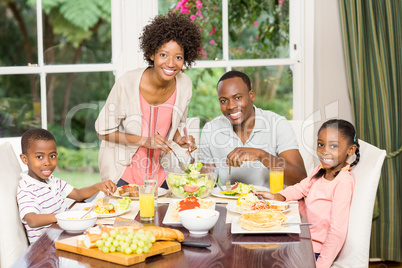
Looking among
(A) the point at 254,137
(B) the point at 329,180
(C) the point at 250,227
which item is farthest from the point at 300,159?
(C) the point at 250,227

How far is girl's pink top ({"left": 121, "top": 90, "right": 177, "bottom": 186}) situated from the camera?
2756mm

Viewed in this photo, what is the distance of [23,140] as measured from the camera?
2.22 metres

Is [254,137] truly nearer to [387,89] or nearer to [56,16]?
[387,89]

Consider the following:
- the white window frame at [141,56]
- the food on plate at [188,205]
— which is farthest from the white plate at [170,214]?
the white window frame at [141,56]

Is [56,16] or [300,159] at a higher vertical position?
[56,16]

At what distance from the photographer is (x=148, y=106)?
275cm

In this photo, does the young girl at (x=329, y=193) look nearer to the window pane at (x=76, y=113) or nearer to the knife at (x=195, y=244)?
the knife at (x=195, y=244)

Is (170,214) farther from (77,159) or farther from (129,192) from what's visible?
(77,159)

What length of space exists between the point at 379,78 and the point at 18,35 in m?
2.20

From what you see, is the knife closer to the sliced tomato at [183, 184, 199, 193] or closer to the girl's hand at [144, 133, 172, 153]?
the sliced tomato at [183, 184, 199, 193]

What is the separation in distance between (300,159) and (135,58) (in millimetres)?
1293

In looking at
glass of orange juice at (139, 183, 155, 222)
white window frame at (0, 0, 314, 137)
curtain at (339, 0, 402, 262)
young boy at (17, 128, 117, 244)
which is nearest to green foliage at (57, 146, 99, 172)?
white window frame at (0, 0, 314, 137)

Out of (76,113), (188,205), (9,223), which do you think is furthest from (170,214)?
(76,113)

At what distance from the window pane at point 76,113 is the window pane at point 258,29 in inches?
32.9
